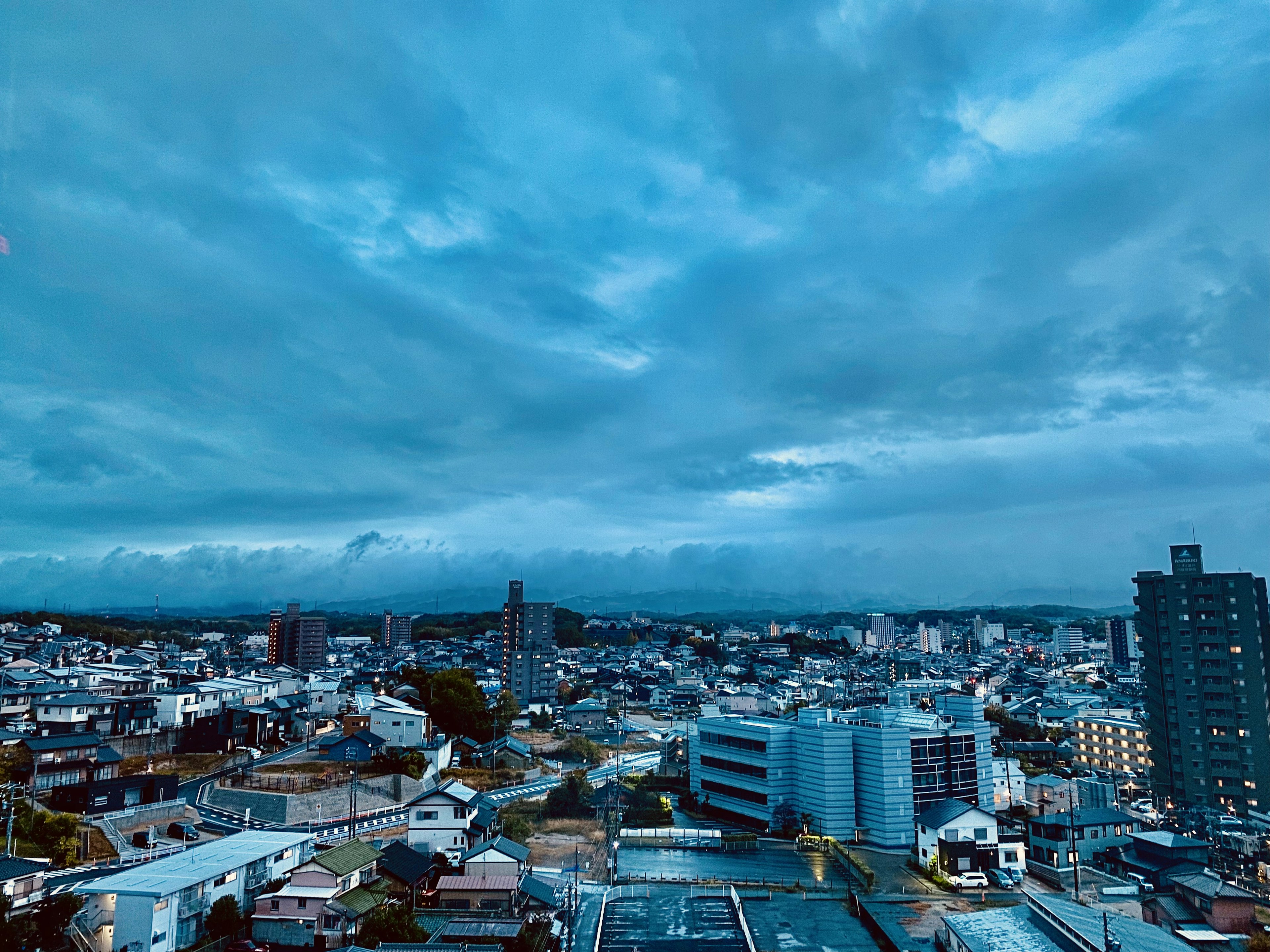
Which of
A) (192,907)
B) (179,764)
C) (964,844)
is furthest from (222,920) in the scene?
(964,844)

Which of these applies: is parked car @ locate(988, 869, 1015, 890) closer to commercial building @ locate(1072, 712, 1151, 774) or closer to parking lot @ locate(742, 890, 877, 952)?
parking lot @ locate(742, 890, 877, 952)

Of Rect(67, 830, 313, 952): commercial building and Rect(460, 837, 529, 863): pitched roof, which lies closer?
Rect(67, 830, 313, 952): commercial building

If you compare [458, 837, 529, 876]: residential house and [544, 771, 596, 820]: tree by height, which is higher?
[458, 837, 529, 876]: residential house

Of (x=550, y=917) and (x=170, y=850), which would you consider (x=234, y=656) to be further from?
(x=550, y=917)

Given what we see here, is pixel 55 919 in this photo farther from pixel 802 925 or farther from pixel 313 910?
pixel 802 925

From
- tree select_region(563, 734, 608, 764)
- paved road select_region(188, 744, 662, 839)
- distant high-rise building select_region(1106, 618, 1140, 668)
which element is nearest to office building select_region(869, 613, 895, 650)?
distant high-rise building select_region(1106, 618, 1140, 668)

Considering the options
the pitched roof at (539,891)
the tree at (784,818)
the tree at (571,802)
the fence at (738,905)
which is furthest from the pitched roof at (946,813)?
the tree at (571,802)
